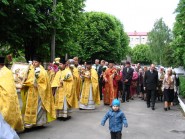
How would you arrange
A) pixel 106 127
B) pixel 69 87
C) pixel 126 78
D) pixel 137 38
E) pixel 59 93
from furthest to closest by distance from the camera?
pixel 137 38 → pixel 126 78 → pixel 69 87 → pixel 59 93 → pixel 106 127

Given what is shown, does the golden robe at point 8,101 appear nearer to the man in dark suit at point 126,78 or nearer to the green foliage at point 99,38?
the man in dark suit at point 126,78

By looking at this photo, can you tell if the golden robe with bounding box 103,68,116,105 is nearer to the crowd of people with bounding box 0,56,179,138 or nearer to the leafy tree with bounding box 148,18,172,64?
the crowd of people with bounding box 0,56,179,138

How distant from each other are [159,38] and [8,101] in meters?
95.8

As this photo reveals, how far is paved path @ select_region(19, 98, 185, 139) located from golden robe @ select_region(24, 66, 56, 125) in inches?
14.5

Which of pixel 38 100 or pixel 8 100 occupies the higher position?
pixel 8 100

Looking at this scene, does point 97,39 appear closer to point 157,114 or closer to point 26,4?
point 26,4

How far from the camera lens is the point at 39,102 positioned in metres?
10.3

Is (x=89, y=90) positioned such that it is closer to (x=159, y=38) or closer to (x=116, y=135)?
(x=116, y=135)

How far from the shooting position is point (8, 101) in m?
7.41

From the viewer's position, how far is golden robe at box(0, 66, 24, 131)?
7363 millimetres

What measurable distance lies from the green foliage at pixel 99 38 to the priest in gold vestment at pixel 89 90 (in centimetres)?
3894

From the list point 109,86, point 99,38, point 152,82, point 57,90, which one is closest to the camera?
point 57,90

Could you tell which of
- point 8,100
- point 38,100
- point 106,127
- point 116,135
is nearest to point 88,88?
point 106,127

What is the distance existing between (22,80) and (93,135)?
7.63ft
